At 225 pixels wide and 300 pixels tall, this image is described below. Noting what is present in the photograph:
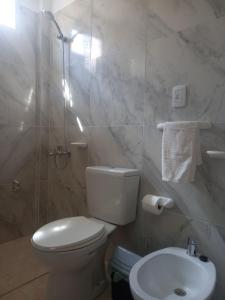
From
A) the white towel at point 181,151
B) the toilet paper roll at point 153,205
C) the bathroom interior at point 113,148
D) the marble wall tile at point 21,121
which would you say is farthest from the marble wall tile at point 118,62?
the marble wall tile at point 21,121

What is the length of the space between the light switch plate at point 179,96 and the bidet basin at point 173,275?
864mm

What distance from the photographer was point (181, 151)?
1.28 m

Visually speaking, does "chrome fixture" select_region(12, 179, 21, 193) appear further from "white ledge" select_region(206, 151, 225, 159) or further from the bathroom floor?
"white ledge" select_region(206, 151, 225, 159)

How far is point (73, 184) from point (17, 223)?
684 mm

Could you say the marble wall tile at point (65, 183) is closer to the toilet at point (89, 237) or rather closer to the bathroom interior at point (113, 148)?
the bathroom interior at point (113, 148)

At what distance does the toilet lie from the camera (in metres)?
1.28

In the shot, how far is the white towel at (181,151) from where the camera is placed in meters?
1.25

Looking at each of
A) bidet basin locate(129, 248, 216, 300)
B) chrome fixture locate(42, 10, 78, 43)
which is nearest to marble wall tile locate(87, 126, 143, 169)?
bidet basin locate(129, 248, 216, 300)

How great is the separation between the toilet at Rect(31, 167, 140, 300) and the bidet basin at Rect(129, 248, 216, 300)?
0.35 meters

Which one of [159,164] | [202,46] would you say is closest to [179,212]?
[159,164]

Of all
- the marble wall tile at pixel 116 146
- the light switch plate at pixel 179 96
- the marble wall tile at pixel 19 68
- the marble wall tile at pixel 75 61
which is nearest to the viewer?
the light switch plate at pixel 179 96

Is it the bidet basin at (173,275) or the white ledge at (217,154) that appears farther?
the white ledge at (217,154)

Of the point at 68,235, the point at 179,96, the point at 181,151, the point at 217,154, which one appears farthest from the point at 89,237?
the point at 179,96

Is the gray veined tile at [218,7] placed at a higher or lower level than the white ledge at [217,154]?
higher
